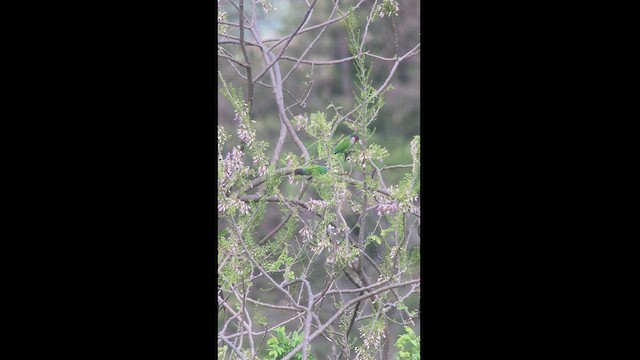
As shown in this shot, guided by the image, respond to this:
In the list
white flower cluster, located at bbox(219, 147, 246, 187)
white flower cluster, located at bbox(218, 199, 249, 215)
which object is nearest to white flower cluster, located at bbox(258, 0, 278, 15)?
white flower cluster, located at bbox(219, 147, 246, 187)

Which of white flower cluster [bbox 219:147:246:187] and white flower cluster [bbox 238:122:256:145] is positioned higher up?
white flower cluster [bbox 238:122:256:145]

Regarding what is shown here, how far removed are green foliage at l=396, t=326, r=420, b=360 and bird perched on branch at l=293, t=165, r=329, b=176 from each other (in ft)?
1.93

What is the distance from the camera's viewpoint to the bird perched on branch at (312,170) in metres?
2.29

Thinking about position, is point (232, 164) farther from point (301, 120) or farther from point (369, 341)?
point (369, 341)

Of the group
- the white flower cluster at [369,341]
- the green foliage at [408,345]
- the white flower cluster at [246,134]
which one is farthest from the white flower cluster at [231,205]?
the green foliage at [408,345]

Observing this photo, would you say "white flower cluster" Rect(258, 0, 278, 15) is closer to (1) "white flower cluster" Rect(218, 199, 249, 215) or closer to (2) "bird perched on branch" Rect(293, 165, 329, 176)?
(2) "bird perched on branch" Rect(293, 165, 329, 176)

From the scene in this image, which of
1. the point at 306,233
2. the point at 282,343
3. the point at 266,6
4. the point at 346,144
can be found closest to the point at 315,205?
the point at 306,233

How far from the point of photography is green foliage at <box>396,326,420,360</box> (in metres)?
2.29
